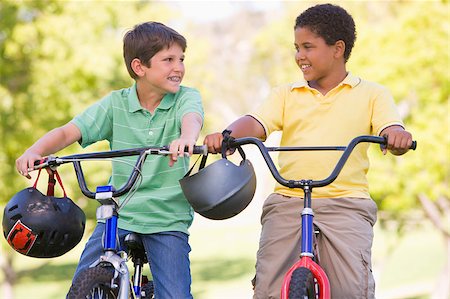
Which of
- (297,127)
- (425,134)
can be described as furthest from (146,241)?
(425,134)

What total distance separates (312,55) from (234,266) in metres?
24.4

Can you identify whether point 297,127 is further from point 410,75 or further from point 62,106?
point 62,106

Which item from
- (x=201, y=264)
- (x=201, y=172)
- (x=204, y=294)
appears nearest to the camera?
(x=201, y=172)

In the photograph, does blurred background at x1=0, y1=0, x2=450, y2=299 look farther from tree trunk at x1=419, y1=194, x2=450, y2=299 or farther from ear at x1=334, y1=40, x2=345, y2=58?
ear at x1=334, y1=40, x2=345, y2=58

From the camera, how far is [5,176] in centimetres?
1432

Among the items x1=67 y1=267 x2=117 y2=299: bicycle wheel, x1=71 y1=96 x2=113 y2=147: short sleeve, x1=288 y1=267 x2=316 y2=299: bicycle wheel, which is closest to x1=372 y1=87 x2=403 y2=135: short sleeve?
x1=288 y1=267 x2=316 y2=299: bicycle wheel

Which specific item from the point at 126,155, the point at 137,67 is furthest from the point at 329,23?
the point at 126,155

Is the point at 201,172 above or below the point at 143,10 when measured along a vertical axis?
below

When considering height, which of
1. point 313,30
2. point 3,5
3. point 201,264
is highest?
point 3,5

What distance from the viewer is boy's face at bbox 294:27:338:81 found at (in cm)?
499

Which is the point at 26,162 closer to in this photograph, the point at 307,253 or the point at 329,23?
the point at 307,253

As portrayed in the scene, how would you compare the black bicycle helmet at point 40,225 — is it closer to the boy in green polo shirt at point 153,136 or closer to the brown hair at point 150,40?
the boy in green polo shirt at point 153,136

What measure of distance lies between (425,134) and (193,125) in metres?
8.50

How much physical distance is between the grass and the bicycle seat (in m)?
12.4
